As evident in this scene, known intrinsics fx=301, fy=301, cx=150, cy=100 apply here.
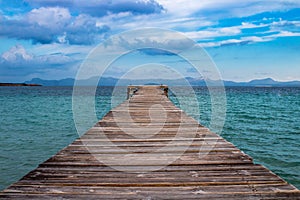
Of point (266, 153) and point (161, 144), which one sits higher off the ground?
point (161, 144)

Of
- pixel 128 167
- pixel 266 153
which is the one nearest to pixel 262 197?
pixel 128 167

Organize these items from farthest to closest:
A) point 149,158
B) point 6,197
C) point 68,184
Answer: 1. point 149,158
2. point 68,184
3. point 6,197

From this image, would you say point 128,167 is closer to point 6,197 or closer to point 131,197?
point 131,197

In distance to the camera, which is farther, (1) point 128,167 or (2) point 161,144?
(2) point 161,144

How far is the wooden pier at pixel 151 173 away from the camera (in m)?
2.84

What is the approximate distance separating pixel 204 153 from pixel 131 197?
1817 millimetres

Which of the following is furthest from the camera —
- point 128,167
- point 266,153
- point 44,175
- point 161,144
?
point 266,153

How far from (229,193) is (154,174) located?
0.90 metres

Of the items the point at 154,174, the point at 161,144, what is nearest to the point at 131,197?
the point at 154,174

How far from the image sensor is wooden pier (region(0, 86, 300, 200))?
2.84 meters

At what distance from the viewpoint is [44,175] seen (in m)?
3.32

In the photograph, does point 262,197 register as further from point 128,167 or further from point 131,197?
point 128,167

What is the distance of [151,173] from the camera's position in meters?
3.45

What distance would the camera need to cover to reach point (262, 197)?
272cm
